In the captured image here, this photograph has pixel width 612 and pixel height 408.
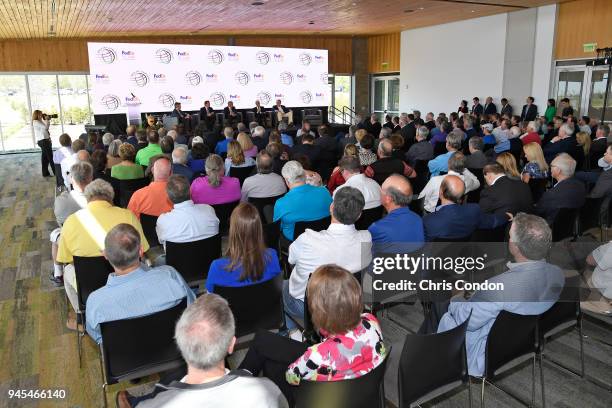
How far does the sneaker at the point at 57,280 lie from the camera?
485 centimetres

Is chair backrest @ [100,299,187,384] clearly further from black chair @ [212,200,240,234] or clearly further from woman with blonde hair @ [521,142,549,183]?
woman with blonde hair @ [521,142,549,183]

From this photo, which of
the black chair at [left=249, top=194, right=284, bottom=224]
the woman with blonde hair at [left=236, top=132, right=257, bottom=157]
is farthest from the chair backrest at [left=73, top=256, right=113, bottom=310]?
the woman with blonde hair at [left=236, top=132, right=257, bottom=157]

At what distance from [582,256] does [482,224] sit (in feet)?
6.97

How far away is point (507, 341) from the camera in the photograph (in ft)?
8.59

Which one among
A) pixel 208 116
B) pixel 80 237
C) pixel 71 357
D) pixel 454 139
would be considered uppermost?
pixel 208 116

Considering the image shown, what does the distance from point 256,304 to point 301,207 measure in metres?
1.56

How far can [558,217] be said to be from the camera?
4551 millimetres

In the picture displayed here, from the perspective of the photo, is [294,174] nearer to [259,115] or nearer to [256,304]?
[256,304]

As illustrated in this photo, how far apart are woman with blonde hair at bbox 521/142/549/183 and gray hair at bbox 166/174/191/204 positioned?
430 cm

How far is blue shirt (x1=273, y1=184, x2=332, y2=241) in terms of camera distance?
4.43 metres

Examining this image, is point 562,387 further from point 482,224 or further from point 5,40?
point 5,40

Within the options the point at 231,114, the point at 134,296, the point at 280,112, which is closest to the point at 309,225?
the point at 134,296

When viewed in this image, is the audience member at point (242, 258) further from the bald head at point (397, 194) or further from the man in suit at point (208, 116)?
the man in suit at point (208, 116)

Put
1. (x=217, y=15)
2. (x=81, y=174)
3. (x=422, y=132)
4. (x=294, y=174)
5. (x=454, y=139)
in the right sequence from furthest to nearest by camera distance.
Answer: (x=217, y=15), (x=422, y=132), (x=454, y=139), (x=294, y=174), (x=81, y=174)
